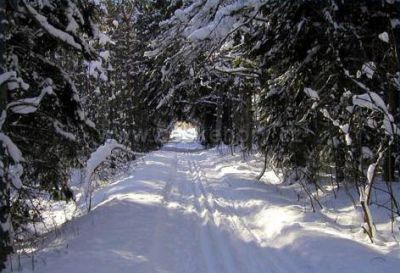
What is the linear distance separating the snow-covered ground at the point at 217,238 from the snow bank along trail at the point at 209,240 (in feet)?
0.05

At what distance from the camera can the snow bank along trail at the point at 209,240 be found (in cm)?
661

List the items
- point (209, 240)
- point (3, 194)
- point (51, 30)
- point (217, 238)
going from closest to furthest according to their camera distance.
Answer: point (3, 194), point (51, 30), point (209, 240), point (217, 238)

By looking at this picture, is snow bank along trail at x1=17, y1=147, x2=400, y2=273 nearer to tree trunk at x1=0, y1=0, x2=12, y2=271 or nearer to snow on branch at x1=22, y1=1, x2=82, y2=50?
tree trunk at x1=0, y1=0, x2=12, y2=271

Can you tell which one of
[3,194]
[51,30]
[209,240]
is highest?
[51,30]

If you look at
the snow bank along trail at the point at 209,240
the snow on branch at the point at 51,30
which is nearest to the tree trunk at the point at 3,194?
the snow bank along trail at the point at 209,240

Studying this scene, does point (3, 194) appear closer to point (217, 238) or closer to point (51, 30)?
point (51, 30)

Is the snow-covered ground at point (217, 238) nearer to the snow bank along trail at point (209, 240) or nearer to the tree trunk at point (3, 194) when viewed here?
the snow bank along trail at point (209, 240)

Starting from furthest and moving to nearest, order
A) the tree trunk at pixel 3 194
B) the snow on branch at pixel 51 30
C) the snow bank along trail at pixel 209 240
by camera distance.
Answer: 1. the snow on branch at pixel 51 30
2. the snow bank along trail at pixel 209 240
3. the tree trunk at pixel 3 194

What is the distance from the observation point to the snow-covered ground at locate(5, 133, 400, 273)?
21.7 ft

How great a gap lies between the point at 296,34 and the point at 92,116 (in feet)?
66.3

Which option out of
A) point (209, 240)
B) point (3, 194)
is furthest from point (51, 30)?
point (209, 240)

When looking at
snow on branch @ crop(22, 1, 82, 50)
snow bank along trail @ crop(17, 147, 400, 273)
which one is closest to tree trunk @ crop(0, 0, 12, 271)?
snow bank along trail @ crop(17, 147, 400, 273)

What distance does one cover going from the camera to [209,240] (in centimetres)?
834

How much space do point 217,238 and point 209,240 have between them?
0.61 ft
